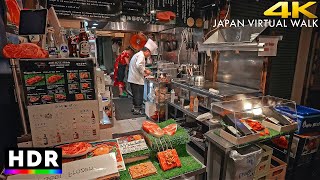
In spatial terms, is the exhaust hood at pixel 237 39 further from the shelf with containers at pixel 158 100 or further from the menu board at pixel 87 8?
the menu board at pixel 87 8

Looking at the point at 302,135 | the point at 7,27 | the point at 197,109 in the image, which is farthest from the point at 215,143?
the point at 7,27

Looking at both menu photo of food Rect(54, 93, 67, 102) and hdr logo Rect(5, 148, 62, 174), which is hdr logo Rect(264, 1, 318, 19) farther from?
hdr logo Rect(5, 148, 62, 174)

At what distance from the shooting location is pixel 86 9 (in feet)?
10.9

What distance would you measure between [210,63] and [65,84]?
327cm

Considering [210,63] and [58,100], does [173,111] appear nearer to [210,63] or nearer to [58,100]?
[210,63]

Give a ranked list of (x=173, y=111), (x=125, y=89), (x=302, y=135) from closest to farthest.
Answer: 1. (x=302, y=135)
2. (x=173, y=111)
3. (x=125, y=89)

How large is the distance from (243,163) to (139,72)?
3.73 m

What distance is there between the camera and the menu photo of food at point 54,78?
1338 millimetres

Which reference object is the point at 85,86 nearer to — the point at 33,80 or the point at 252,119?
the point at 33,80

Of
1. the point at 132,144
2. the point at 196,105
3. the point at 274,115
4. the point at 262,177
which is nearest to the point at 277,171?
the point at 262,177

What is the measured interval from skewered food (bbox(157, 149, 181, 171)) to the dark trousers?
12.7 feet

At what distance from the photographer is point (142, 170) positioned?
1.41m

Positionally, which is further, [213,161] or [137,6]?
[137,6]

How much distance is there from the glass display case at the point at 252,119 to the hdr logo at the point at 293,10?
5.23 ft
